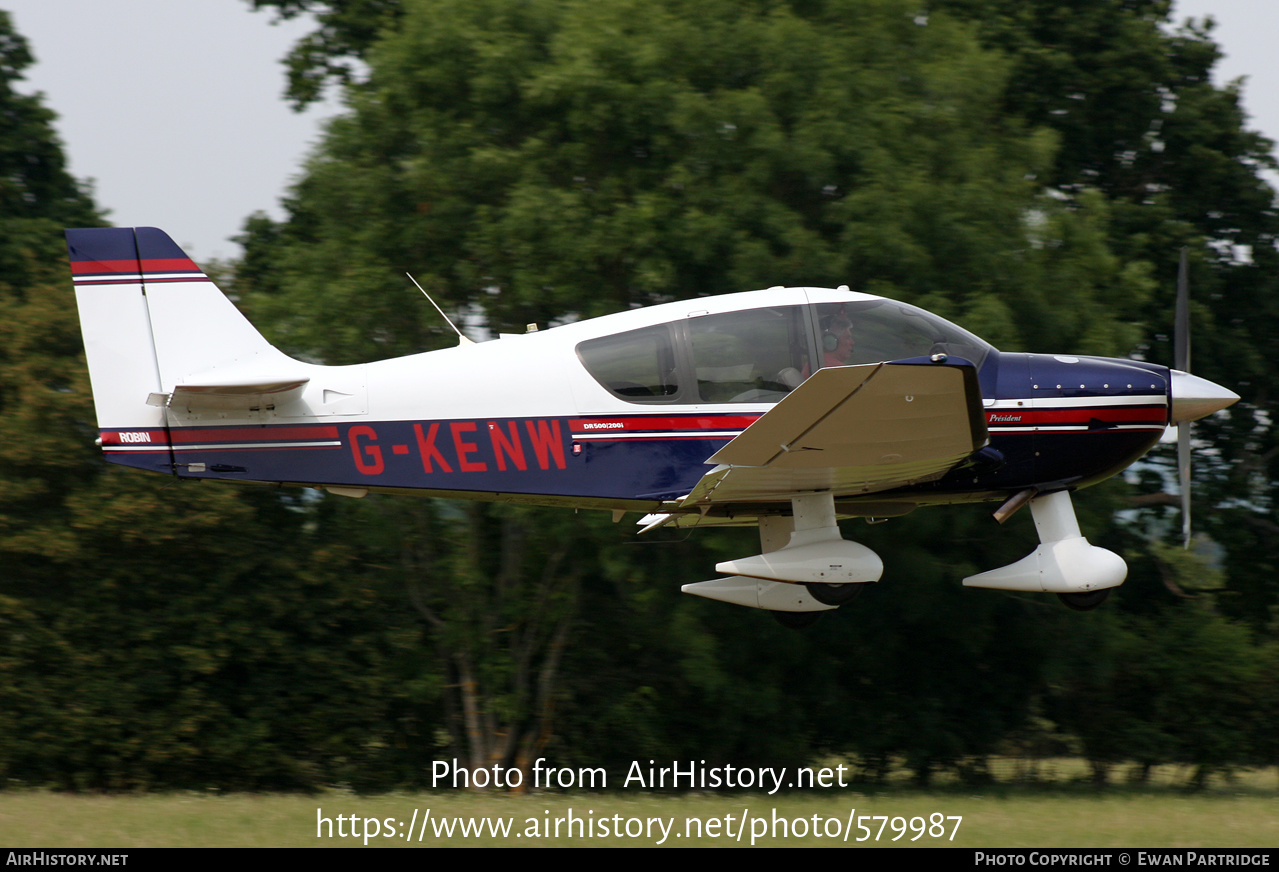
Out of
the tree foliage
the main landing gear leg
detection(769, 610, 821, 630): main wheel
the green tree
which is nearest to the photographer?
the main landing gear leg

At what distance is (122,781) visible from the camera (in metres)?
12.1

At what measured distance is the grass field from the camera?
661 centimetres

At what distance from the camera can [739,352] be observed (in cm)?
751

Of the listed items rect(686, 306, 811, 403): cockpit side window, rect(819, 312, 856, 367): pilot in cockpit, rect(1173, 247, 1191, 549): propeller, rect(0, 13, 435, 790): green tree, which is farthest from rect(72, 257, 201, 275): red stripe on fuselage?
rect(1173, 247, 1191, 549): propeller

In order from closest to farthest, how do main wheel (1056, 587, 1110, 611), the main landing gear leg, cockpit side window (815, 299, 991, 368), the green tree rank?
cockpit side window (815, 299, 991, 368)
the main landing gear leg
main wheel (1056, 587, 1110, 611)
the green tree

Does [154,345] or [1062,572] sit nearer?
[154,345]

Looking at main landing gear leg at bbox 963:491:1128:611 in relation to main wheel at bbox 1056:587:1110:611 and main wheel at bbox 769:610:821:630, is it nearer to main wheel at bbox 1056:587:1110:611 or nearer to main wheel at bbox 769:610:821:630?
main wheel at bbox 1056:587:1110:611

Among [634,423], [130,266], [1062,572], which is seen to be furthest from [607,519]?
[130,266]

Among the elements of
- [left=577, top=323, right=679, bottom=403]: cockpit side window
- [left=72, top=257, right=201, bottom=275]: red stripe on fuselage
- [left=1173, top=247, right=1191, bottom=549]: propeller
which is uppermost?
[left=72, top=257, right=201, bottom=275]: red stripe on fuselage

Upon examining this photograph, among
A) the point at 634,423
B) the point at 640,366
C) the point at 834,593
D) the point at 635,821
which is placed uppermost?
the point at 640,366

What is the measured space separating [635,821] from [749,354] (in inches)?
115

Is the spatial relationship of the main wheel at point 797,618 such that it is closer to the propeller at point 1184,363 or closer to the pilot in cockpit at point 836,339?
the pilot in cockpit at point 836,339

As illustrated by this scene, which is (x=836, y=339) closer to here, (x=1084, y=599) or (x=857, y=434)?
(x=857, y=434)

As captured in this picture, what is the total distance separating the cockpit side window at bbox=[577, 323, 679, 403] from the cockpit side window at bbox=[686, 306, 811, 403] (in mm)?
171
